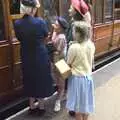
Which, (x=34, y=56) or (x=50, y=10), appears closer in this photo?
(x=34, y=56)

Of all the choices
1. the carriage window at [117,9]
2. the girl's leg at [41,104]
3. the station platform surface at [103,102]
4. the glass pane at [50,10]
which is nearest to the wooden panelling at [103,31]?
the carriage window at [117,9]

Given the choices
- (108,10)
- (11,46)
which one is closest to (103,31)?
(108,10)

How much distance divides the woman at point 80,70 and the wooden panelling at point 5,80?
53.9 inches

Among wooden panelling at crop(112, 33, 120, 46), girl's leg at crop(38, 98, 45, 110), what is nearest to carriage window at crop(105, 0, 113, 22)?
wooden panelling at crop(112, 33, 120, 46)

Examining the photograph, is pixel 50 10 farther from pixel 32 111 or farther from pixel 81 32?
pixel 81 32

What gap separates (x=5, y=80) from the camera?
17.6 feet

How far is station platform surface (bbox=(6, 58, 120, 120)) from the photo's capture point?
5152mm

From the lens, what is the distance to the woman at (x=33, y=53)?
4711 mm

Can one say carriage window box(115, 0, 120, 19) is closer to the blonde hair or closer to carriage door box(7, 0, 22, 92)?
Answer: carriage door box(7, 0, 22, 92)

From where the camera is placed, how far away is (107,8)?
9109 mm

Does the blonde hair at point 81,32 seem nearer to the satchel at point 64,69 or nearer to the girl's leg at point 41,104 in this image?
the satchel at point 64,69

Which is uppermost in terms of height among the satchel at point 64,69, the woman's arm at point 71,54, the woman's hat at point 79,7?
the woman's hat at point 79,7

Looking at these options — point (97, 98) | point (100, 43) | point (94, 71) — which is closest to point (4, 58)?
point (97, 98)

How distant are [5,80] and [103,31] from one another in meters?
4.07
